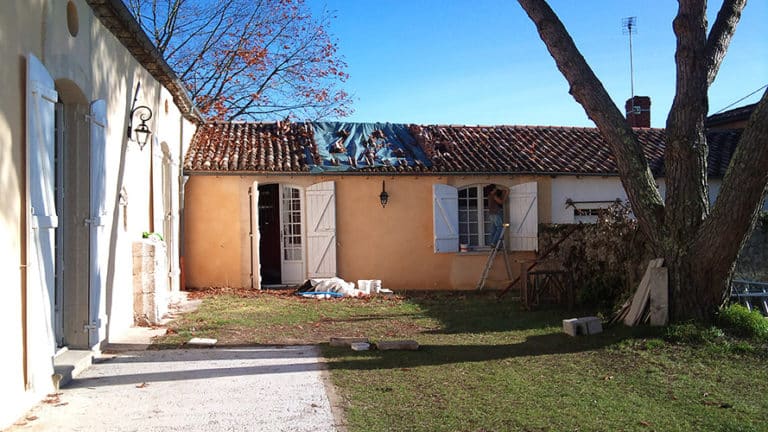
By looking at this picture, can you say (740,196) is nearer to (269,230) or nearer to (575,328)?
A: (575,328)

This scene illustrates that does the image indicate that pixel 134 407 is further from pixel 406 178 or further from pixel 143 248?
pixel 406 178

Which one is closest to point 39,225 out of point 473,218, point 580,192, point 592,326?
point 592,326

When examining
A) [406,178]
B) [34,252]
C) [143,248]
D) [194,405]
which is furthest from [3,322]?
[406,178]

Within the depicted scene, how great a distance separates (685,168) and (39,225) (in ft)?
21.8

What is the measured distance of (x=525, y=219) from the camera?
13172 millimetres

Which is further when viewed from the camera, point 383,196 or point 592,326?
point 383,196

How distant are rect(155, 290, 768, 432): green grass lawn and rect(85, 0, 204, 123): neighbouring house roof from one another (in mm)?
3600

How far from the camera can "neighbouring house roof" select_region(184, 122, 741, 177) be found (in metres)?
12.9

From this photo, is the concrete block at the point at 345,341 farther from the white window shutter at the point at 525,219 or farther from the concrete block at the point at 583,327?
the white window shutter at the point at 525,219

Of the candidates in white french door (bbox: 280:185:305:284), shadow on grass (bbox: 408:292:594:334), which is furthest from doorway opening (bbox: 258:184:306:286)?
shadow on grass (bbox: 408:292:594:334)

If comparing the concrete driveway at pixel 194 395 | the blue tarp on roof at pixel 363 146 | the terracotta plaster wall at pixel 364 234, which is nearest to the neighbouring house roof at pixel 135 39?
the terracotta plaster wall at pixel 364 234

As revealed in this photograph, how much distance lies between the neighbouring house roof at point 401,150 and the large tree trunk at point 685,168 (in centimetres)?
553

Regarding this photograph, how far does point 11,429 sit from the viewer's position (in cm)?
407

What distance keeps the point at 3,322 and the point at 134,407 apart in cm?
115
